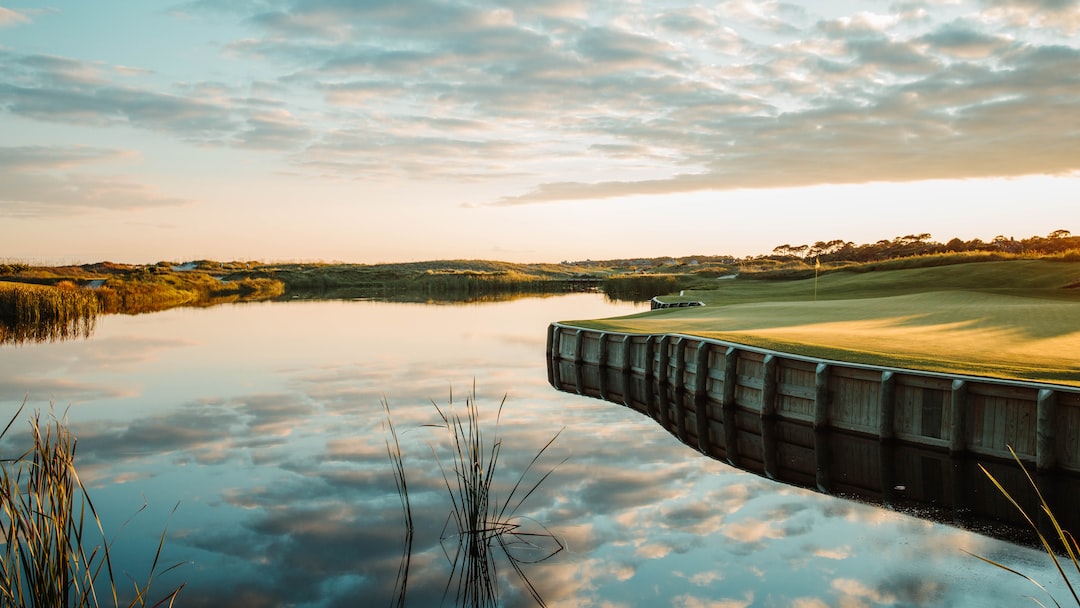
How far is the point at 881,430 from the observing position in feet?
50.6

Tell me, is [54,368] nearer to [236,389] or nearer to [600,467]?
[236,389]

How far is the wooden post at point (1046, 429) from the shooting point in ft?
42.6

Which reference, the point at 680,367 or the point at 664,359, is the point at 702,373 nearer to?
the point at 680,367

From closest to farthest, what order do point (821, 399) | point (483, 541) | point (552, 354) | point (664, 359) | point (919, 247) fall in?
point (483, 541), point (821, 399), point (664, 359), point (552, 354), point (919, 247)

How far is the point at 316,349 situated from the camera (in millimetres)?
35125

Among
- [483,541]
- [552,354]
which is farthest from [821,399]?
[552,354]

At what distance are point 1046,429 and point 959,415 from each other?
4.68ft

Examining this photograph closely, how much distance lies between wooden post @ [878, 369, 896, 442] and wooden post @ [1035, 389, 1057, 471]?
266 centimetres

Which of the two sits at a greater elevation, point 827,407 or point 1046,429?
point 1046,429

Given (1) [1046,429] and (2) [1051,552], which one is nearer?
(2) [1051,552]

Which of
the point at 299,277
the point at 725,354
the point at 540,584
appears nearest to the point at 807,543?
the point at 540,584

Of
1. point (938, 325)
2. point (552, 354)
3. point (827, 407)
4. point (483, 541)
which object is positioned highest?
point (938, 325)

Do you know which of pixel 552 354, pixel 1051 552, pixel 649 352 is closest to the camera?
pixel 1051 552

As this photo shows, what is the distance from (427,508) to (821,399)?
864cm
